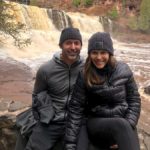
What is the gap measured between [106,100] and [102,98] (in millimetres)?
34

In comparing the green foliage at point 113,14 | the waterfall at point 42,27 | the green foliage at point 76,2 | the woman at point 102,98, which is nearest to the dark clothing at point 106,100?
the woman at point 102,98

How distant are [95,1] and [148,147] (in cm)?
3012

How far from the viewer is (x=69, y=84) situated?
3.30 m

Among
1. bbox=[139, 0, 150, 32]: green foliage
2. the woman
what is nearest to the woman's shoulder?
the woman

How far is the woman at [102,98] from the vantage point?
2.99 meters

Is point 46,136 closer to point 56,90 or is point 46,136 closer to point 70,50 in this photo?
point 56,90

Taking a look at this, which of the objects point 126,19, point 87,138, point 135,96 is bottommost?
point 126,19

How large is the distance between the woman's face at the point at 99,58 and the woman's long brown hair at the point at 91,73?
33 mm

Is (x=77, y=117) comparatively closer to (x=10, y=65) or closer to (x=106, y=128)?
(x=106, y=128)

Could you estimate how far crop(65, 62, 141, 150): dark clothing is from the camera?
9.90 feet

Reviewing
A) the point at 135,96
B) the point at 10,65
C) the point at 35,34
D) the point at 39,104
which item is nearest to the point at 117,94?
the point at 135,96

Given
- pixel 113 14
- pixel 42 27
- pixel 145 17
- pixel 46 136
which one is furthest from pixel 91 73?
pixel 113 14

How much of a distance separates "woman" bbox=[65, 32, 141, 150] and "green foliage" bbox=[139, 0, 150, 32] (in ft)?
83.5

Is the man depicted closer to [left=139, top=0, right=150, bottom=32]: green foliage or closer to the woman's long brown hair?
the woman's long brown hair
